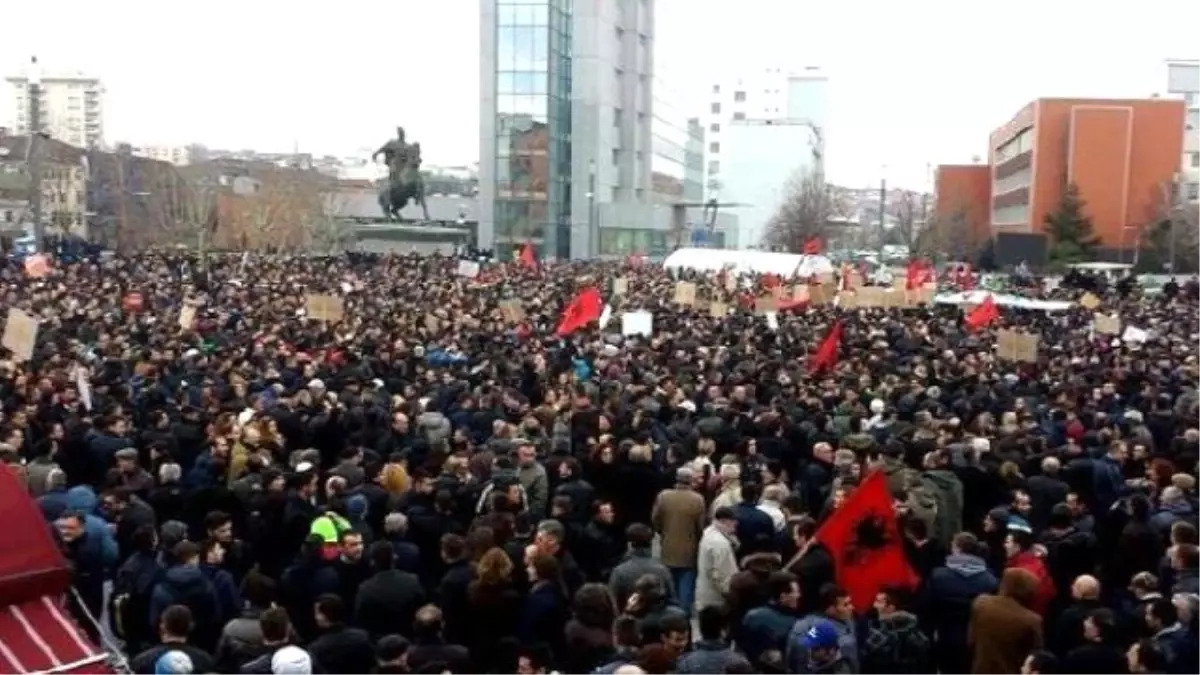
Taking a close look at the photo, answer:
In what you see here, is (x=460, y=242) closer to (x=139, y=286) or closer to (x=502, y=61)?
(x=502, y=61)

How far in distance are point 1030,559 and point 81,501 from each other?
626 centimetres

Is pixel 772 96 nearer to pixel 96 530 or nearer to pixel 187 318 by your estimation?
pixel 187 318

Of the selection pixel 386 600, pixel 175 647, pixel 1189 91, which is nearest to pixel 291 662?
pixel 175 647

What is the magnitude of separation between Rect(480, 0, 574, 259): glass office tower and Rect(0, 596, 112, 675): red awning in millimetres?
70570

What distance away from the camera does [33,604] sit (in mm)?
5410

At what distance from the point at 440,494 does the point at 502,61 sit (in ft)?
221

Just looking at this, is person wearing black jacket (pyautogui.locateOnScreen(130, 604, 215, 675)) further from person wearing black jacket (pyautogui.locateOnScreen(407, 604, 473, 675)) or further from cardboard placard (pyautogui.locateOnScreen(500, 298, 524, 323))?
cardboard placard (pyautogui.locateOnScreen(500, 298, 524, 323))

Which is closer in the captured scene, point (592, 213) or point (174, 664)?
point (174, 664)

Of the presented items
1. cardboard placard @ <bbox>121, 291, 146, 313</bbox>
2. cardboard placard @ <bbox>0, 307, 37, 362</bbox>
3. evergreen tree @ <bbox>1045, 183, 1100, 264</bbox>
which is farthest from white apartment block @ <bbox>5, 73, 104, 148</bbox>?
cardboard placard @ <bbox>0, 307, 37, 362</bbox>

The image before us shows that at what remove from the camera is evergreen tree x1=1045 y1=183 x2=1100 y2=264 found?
70062 mm

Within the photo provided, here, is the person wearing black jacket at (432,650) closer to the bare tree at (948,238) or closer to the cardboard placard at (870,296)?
the cardboard placard at (870,296)

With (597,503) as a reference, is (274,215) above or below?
above

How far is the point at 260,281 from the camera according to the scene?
37938 millimetres

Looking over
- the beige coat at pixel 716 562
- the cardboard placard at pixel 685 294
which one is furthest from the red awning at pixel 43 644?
the cardboard placard at pixel 685 294
